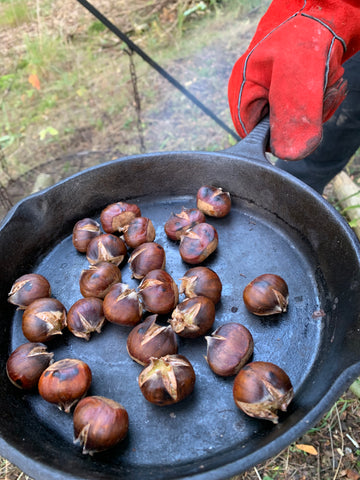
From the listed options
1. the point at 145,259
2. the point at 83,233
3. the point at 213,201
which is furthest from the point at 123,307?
the point at 213,201

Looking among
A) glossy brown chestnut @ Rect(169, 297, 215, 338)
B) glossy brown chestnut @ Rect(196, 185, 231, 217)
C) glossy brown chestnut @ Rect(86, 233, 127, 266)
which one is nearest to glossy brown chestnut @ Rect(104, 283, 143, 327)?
glossy brown chestnut @ Rect(169, 297, 215, 338)

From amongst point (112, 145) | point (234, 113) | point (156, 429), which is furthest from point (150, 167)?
point (112, 145)

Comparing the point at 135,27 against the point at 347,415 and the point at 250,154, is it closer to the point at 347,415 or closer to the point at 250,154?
the point at 250,154

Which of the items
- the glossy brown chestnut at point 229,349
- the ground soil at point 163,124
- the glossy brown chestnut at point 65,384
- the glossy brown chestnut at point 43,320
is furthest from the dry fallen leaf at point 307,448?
the glossy brown chestnut at point 43,320

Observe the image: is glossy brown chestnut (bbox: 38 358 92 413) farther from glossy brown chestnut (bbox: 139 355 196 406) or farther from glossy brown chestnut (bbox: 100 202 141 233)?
glossy brown chestnut (bbox: 100 202 141 233)

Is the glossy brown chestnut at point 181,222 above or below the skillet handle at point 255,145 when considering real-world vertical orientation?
below

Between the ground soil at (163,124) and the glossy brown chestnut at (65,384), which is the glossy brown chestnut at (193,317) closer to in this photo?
the glossy brown chestnut at (65,384)
